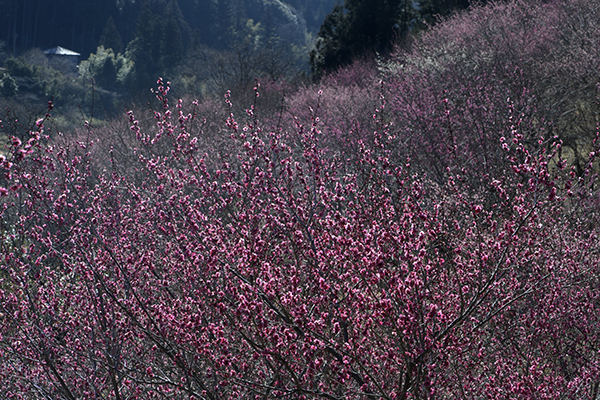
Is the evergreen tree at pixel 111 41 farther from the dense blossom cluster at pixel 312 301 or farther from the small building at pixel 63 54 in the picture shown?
the dense blossom cluster at pixel 312 301

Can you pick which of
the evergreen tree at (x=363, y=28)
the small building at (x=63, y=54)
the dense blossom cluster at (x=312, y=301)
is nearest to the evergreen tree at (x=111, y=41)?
the small building at (x=63, y=54)

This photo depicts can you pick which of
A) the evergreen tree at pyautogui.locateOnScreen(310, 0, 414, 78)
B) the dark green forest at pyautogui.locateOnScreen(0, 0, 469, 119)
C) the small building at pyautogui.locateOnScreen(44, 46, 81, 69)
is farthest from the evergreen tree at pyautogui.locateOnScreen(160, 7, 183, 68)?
the evergreen tree at pyautogui.locateOnScreen(310, 0, 414, 78)

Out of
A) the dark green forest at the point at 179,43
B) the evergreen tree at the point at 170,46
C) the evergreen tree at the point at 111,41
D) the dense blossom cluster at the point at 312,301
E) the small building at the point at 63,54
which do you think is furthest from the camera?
the small building at the point at 63,54

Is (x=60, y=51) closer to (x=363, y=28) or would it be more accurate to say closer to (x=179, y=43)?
(x=179, y=43)

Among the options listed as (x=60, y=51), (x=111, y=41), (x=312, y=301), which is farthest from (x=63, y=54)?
(x=312, y=301)

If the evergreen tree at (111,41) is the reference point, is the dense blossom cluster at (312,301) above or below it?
above

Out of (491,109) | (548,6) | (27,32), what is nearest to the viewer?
(491,109)

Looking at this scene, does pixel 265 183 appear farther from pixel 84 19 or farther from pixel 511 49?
pixel 84 19

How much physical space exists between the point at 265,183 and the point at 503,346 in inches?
107

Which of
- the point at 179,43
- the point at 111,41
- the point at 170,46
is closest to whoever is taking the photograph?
the point at 170,46

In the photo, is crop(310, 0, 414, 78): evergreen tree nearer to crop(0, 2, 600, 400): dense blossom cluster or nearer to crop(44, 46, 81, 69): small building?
crop(0, 2, 600, 400): dense blossom cluster

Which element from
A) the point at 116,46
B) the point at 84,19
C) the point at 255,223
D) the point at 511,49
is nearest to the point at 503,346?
the point at 255,223

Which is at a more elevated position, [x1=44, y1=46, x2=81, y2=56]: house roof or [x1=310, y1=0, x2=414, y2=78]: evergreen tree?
[x1=310, y1=0, x2=414, y2=78]: evergreen tree

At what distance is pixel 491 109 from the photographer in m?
9.78
